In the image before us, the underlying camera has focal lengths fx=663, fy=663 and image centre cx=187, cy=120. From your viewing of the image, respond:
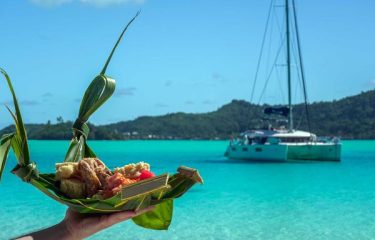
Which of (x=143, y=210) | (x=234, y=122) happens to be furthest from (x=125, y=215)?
(x=234, y=122)

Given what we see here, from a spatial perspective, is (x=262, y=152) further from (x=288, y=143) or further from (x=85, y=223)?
(x=85, y=223)

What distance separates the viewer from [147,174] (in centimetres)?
131

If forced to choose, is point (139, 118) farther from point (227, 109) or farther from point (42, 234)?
point (42, 234)

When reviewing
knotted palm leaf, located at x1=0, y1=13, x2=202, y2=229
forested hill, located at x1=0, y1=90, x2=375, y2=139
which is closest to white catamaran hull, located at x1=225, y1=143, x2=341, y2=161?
forested hill, located at x1=0, y1=90, x2=375, y2=139

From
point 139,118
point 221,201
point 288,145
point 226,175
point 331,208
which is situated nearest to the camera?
point 331,208

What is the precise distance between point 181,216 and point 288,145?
22220 mm

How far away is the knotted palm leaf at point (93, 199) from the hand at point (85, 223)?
1.5 inches

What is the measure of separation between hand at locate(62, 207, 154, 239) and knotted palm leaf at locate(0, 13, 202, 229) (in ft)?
0.12

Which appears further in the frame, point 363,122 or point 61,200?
→ point 363,122

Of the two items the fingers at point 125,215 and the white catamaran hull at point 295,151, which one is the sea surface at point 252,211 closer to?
the white catamaran hull at point 295,151

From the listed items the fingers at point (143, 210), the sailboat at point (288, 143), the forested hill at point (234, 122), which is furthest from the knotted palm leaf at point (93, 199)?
the forested hill at point (234, 122)

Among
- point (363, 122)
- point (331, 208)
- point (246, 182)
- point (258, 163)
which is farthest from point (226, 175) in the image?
point (363, 122)

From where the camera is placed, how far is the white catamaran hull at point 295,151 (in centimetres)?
3612

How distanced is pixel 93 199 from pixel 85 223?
0.46 ft
